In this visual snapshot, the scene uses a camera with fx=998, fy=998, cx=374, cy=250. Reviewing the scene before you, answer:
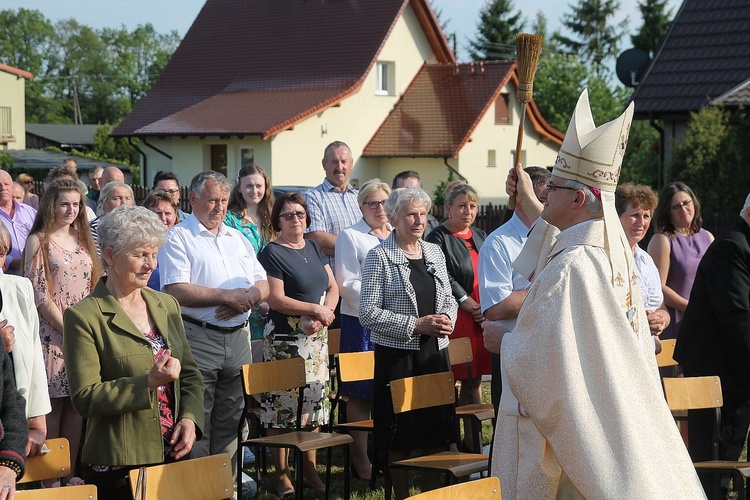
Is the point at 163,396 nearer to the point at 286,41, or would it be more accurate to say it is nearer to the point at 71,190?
the point at 71,190

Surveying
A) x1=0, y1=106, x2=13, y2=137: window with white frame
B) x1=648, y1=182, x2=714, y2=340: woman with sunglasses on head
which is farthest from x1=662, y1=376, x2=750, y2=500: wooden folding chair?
x1=0, y1=106, x2=13, y2=137: window with white frame

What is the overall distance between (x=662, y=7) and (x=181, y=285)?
48.1 meters

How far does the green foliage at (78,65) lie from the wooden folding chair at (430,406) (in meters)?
83.9

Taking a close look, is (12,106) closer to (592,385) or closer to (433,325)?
(433,325)

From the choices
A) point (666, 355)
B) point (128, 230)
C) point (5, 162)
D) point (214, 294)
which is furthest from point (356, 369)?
point (5, 162)

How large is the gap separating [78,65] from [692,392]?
9110cm

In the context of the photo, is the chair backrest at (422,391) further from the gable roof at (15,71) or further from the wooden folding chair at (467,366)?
the gable roof at (15,71)

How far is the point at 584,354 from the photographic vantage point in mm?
3598

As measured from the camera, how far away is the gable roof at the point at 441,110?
3062 cm

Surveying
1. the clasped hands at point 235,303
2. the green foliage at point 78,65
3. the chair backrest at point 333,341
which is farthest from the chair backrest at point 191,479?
the green foliage at point 78,65

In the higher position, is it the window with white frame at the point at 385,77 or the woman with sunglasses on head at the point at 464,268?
the window with white frame at the point at 385,77

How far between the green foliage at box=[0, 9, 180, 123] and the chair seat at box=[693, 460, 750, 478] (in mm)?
84737

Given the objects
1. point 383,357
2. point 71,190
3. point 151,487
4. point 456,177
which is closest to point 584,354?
point 151,487

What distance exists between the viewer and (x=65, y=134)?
235 feet
